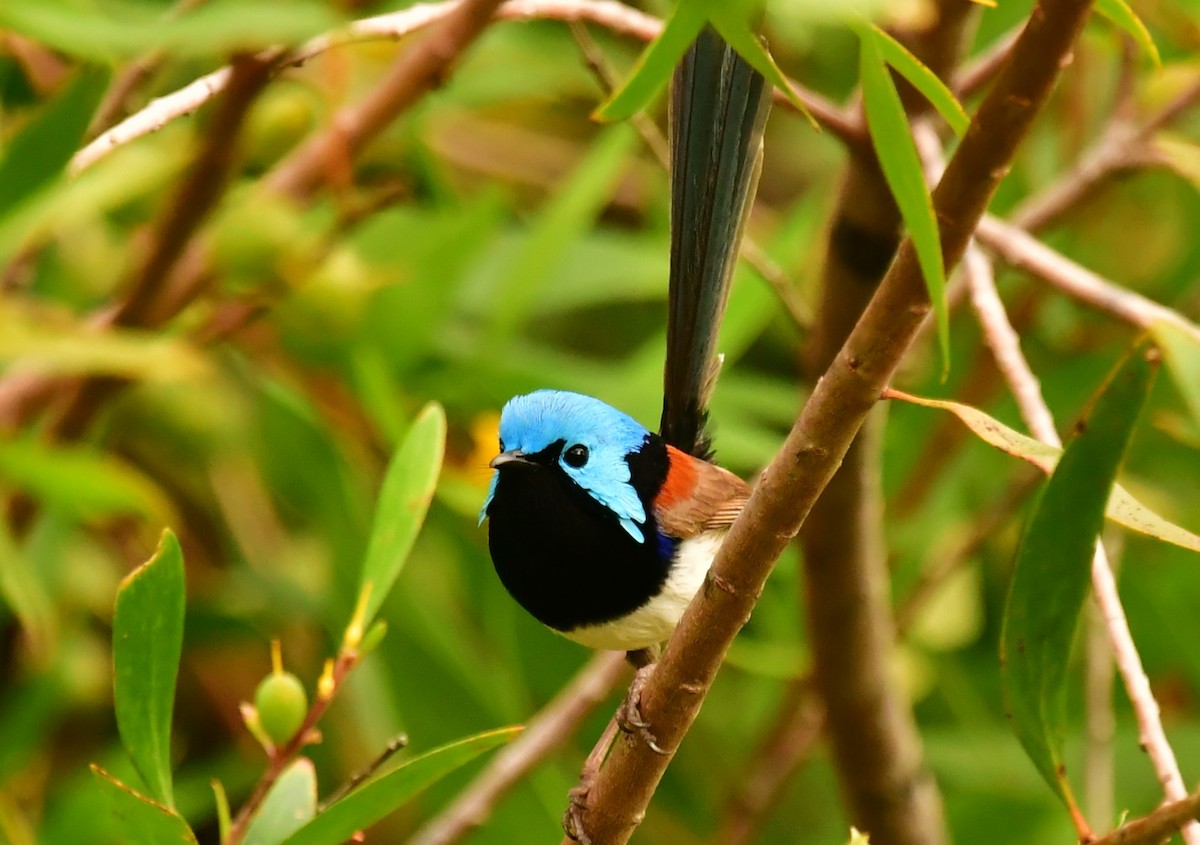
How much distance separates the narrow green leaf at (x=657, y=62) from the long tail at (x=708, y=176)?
286mm

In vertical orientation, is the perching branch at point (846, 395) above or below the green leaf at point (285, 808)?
above

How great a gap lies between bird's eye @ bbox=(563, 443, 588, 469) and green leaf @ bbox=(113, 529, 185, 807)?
1.56ft

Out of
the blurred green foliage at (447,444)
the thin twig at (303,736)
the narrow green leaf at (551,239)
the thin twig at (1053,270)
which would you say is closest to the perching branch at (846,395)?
the thin twig at (303,736)

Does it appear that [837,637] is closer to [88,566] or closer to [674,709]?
[674,709]

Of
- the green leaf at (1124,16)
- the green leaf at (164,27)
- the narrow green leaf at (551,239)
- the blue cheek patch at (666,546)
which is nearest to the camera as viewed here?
the green leaf at (1124,16)

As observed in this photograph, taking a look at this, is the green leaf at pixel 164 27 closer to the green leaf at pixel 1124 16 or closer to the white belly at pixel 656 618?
the white belly at pixel 656 618

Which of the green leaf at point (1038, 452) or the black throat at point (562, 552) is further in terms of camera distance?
the black throat at point (562, 552)

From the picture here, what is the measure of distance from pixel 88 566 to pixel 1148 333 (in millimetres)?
1829

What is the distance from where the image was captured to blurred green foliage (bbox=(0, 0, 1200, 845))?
206 centimetres

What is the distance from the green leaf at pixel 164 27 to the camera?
4.78ft

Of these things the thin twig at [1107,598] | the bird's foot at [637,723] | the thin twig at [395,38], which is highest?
the thin twig at [395,38]

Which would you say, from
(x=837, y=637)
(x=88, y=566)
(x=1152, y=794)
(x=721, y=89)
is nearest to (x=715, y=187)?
(x=721, y=89)

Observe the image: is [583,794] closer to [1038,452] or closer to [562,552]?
[562,552]

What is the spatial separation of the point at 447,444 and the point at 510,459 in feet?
2.69
